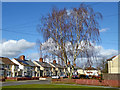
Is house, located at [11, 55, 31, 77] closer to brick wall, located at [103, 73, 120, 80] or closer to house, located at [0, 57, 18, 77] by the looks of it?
house, located at [0, 57, 18, 77]

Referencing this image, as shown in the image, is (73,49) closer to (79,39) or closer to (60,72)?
(79,39)

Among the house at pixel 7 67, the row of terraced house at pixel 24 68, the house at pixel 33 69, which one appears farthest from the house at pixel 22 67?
the house at pixel 7 67

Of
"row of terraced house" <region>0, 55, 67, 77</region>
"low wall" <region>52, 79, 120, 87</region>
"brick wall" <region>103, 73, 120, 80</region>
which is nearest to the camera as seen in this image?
"brick wall" <region>103, 73, 120, 80</region>

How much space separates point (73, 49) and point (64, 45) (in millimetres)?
1716

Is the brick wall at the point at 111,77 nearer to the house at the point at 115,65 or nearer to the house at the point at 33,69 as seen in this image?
the house at the point at 115,65

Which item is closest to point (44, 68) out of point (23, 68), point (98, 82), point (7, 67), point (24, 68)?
point (24, 68)

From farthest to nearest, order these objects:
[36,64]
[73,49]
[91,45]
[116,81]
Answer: [36,64]
[73,49]
[91,45]
[116,81]

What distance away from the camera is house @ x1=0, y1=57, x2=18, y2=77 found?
2674 inches

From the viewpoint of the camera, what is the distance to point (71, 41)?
30.8 m

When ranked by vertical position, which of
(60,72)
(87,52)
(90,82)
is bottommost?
(60,72)

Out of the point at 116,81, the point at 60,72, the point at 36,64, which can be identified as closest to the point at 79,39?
the point at 116,81

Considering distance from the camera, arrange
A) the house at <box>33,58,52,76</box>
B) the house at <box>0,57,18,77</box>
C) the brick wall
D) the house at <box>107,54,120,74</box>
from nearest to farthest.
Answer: the brick wall → the house at <box>107,54,120,74</box> → the house at <box>0,57,18,77</box> → the house at <box>33,58,52,76</box>

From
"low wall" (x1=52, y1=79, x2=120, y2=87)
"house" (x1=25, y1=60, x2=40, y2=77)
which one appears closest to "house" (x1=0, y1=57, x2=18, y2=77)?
"house" (x1=25, y1=60, x2=40, y2=77)

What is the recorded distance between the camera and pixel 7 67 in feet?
233
